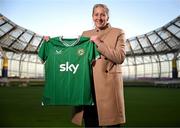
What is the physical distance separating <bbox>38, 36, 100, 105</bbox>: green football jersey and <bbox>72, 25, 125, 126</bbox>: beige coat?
0.21 metres

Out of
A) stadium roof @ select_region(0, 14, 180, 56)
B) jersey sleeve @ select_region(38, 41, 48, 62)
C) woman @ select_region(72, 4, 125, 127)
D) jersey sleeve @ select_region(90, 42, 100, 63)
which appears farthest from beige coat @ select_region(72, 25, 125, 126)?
stadium roof @ select_region(0, 14, 180, 56)

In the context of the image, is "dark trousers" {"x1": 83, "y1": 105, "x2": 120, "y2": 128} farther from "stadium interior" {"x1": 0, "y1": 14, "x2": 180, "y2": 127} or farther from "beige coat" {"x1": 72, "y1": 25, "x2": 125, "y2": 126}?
"stadium interior" {"x1": 0, "y1": 14, "x2": 180, "y2": 127}

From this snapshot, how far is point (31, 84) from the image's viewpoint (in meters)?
17.8

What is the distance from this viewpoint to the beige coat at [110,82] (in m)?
1.94

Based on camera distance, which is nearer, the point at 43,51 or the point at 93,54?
the point at 93,54

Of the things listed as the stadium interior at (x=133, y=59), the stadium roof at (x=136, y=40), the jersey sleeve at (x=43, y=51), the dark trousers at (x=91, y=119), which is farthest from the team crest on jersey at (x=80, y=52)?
the stadium roof at (x=136, y=40)

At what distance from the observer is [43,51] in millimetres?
2379

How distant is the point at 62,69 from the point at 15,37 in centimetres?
2012

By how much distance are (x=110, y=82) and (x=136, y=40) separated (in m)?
23.6

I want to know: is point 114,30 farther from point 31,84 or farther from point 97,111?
point 31,84

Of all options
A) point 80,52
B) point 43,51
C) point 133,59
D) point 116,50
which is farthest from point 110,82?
point 133,59

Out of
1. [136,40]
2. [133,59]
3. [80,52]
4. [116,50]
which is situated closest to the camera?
[116,50]

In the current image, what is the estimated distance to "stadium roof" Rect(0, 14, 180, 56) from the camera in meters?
20.6

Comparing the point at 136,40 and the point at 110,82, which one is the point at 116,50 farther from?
the point at 136,40
